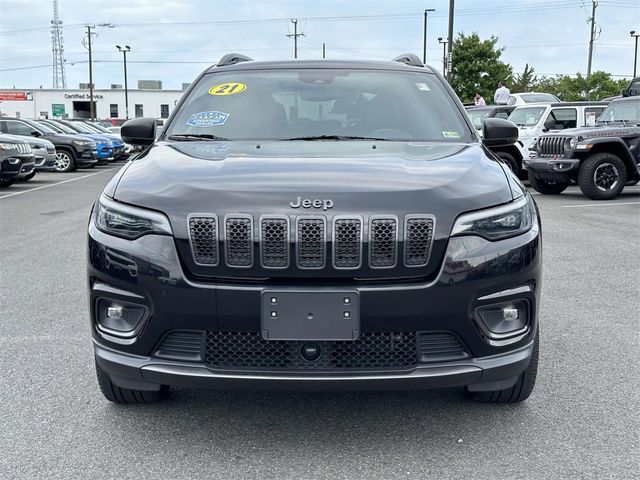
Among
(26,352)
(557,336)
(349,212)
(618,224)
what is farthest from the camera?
(618,224)

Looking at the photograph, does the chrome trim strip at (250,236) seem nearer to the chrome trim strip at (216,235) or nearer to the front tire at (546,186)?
the chrome trim strip at (216,235)

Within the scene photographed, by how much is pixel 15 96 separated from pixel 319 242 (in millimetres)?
89327

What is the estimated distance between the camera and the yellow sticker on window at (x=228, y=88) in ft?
13.7

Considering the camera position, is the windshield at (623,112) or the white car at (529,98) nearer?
the windshield at (623,112)

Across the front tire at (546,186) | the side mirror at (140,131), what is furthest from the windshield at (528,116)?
the side mirror at (140,131)

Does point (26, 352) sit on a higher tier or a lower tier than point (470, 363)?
lower

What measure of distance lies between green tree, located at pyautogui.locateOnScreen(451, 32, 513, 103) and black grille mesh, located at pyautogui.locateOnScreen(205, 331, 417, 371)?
46053mm

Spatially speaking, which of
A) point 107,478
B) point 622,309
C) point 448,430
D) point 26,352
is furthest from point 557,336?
point 26,352

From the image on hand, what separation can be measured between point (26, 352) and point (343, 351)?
2328 mm

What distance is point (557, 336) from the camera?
4.45 metres

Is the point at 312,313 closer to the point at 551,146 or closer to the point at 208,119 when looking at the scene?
the point at 208,119

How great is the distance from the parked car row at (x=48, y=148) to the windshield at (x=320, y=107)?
11.7 meters

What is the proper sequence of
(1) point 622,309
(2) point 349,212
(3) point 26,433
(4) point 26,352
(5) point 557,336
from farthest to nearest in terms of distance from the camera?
(1) point 622,309 → (5) point 557,336 → (4) point 26,352 → (3) point 26,433 → (2) point 349,212

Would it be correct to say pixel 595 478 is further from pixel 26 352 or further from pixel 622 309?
pixel 26 352
